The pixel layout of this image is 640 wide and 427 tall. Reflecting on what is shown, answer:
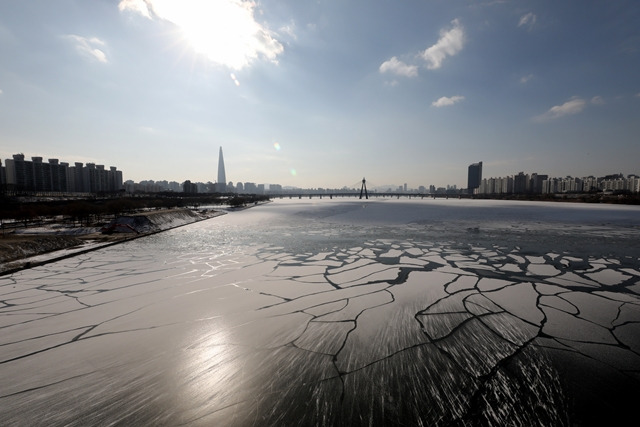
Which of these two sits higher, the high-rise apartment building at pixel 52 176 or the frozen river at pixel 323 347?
the high-rise apartment building at pixel 52 176

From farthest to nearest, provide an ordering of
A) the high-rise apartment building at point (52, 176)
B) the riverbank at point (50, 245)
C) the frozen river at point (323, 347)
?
the high-rise apartment building at point (52, 176)
the riverbank at point (50, 245)
the frozen river at point (323, 347)

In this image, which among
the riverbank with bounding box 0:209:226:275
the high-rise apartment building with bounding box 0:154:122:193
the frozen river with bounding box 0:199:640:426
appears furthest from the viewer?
the high-rise apartment building with bounding box 0:154:122:193

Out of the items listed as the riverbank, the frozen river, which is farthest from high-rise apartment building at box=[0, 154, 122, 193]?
the frozen river

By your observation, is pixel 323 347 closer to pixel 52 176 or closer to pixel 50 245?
pixel 50 245

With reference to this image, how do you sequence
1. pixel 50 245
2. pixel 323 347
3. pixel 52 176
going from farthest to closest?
1. pixel 52 176
2. pixel 50 245
3. pixel 323 347

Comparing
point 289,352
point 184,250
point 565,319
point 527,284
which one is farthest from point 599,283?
point 184,250

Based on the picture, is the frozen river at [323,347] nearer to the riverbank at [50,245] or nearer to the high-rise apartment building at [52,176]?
the riverbank at [50,245]

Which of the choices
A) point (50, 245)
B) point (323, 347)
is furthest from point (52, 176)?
point (323, 347)

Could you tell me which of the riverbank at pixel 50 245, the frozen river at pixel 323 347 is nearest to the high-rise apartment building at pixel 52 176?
the riverbank at pixel 50 245

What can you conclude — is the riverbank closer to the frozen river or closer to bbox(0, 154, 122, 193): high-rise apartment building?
the frozen river
